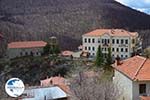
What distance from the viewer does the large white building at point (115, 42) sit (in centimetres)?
7031

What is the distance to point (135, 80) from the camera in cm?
1912

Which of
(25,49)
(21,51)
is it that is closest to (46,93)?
(25,49)

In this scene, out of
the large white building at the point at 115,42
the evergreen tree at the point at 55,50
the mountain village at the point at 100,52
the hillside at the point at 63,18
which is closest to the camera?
the mountain village at the point at 100,52

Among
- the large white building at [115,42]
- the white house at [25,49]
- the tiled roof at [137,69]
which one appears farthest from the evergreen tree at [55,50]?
the tiled roof at [137,69]

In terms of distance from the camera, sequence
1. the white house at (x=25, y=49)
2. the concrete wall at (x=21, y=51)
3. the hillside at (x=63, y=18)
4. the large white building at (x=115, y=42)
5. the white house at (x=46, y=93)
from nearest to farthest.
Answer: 1. the white house at (x=46, y=93)
2. the large white building at (x=115, y=42)
3. the concrete wall at (x=21, y=51)
4. the white house at (x=25, y=49)
5. the hillside at (x=63, y=18)

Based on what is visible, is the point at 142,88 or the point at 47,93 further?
the point at 142,88

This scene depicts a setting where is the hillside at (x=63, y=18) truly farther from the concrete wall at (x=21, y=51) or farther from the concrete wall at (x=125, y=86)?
the concrete wall at (x=125, y=86)

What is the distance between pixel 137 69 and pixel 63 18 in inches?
5127

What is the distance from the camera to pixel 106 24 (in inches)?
5502

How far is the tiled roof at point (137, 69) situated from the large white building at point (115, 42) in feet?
159

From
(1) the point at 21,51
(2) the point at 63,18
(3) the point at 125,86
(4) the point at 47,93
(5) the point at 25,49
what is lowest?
(1) the point at 21,51

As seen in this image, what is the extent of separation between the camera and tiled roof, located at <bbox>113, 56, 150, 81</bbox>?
19.4 m

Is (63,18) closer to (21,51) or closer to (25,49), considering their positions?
(21,51)

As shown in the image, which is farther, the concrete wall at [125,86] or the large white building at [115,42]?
the large white building at [115,42]
